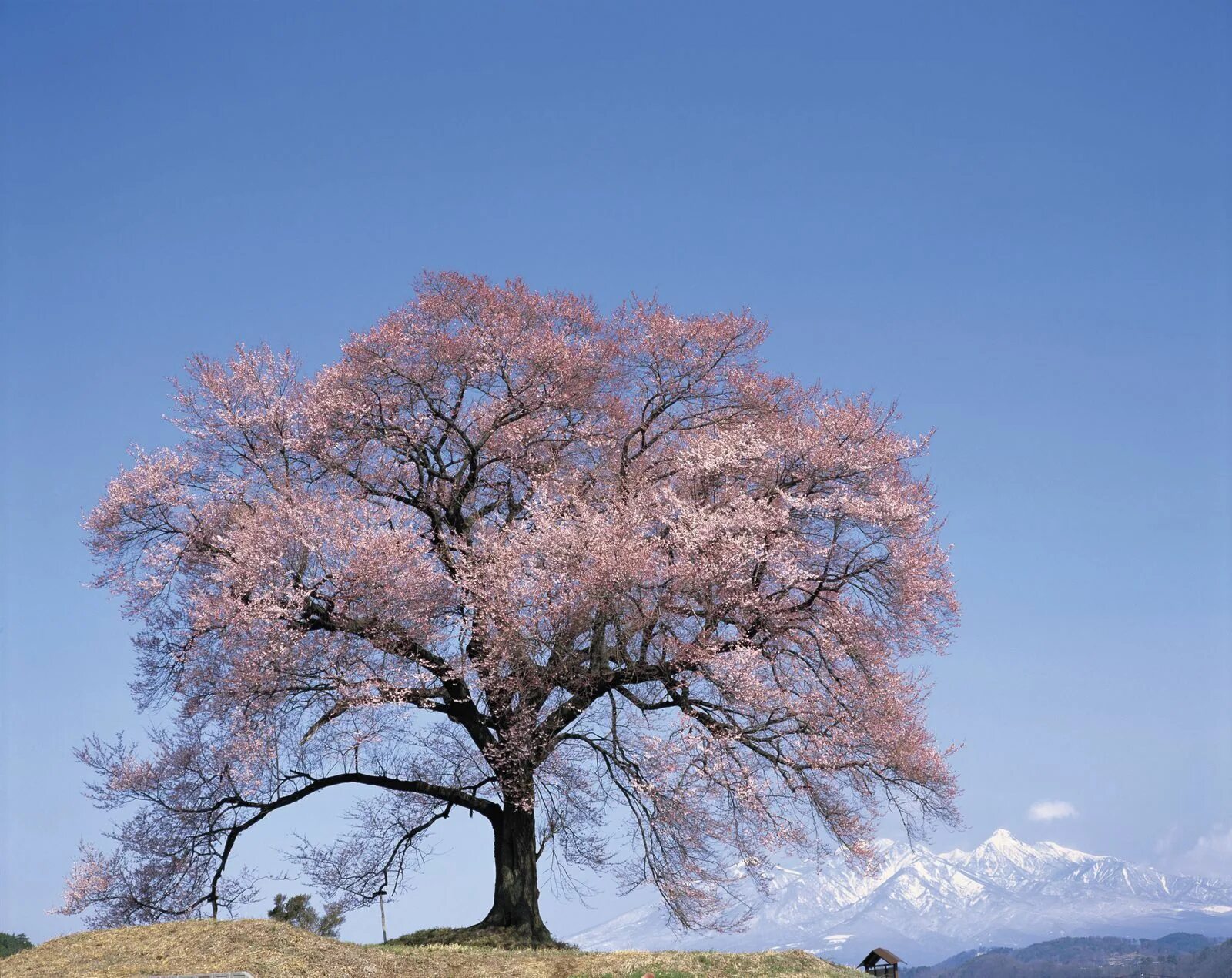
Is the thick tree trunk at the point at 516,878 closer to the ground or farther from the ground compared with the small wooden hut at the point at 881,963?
farther from the ground

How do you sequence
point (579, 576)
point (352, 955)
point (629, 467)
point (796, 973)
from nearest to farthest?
1. point (352, 955)
2. point (796, 973)
3. point (579, 576)
4. point (629, 467)

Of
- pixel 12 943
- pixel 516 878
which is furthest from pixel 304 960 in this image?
pixel 12 943

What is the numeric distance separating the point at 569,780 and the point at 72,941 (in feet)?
33.3

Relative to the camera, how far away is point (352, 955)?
17484 millimetres

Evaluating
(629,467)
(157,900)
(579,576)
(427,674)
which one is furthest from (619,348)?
(157,900)

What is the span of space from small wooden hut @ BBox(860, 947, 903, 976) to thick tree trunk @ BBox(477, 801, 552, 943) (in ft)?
22.2

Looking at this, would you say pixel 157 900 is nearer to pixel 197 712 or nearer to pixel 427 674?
pixel 197 712

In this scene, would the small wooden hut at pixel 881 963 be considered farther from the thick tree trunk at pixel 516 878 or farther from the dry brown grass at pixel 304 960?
the thick tree trunk at pixel 516 878

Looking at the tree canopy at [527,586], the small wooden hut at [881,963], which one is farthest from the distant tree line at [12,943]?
the small wooden hut at [881,963]

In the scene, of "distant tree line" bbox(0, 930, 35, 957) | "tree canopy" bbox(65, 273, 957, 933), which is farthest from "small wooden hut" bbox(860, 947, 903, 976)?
"distant tree line" bbox(0, 930, 35, 957)

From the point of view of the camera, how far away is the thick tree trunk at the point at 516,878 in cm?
2283

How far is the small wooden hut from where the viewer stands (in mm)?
23031

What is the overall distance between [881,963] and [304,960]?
12.6m

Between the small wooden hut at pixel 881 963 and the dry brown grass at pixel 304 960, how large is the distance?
12.4 feet
